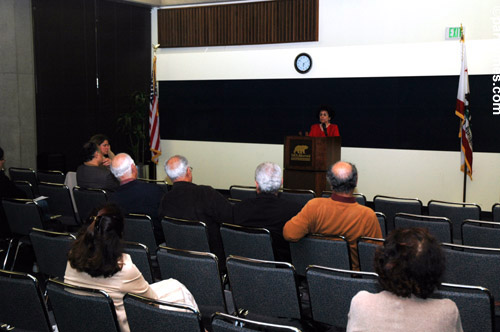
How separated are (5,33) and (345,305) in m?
7.52

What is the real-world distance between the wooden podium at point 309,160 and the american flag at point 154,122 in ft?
11.7

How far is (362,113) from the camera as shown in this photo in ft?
29.4

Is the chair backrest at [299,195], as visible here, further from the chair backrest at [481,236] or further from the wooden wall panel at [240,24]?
the wooden wall panel at [240,24]

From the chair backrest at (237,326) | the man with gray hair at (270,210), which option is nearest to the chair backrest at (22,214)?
the man with gray hair at (270,210)

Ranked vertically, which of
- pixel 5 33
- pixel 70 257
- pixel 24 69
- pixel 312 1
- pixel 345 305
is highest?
Result: pixel 312 1

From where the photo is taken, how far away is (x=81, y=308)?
95.5 inches

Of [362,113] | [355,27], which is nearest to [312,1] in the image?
[355,27]

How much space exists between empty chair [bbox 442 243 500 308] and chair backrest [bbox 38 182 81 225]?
381 centimetres

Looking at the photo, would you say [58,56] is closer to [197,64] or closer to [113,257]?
[197,64]

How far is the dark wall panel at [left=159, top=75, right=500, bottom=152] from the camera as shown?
27.1 feet

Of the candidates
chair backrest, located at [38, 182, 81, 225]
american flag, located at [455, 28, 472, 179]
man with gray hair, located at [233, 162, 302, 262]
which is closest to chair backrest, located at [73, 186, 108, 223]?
chair backrest, located at [38, 182, 81, 225]

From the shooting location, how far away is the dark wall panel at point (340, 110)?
8.27m

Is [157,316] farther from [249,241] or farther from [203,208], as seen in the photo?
[203,208]

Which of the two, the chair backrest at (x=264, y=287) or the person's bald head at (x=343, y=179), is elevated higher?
the person's bald head at (x=343, y=179)
